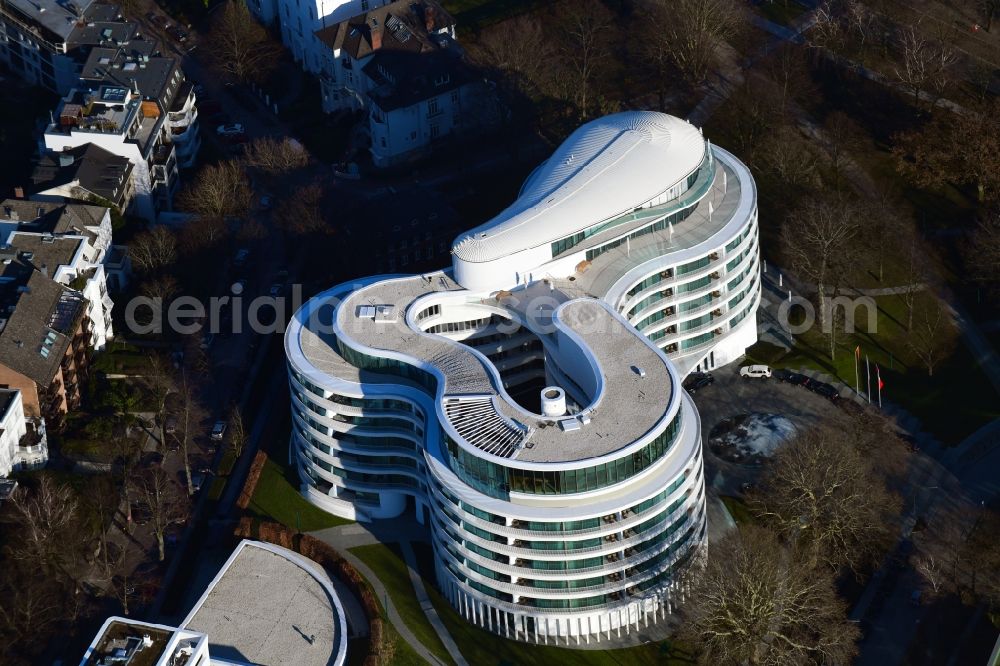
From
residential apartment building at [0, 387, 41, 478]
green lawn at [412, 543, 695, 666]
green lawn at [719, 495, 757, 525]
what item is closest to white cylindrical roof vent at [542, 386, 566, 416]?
green lawn at [412, 543, 695, 666]

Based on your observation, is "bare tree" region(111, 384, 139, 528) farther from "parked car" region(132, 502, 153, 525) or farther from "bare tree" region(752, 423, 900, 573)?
"bare tree" region(752, 423, 900, 573)

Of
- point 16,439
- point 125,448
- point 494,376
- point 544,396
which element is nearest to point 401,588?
point 494,376

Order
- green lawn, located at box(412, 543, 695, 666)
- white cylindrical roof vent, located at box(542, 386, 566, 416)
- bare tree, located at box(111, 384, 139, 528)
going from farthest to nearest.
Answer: bare tree, located at box(111, 384, 139, 528)
green lawn, located at box(412, 543, 695, 666)
white cylindrical roof vent, located at box(542, 386, 566, 416)

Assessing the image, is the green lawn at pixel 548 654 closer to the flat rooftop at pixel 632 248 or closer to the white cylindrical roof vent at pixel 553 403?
the white cylindrical roof vent at pixel 553 403

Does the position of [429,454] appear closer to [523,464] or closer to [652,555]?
[523,464]

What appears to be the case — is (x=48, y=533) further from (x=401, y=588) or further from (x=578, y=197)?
(x=578, y=197)

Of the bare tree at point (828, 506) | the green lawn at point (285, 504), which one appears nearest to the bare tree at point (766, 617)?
the bare tree at point (828, 506)
